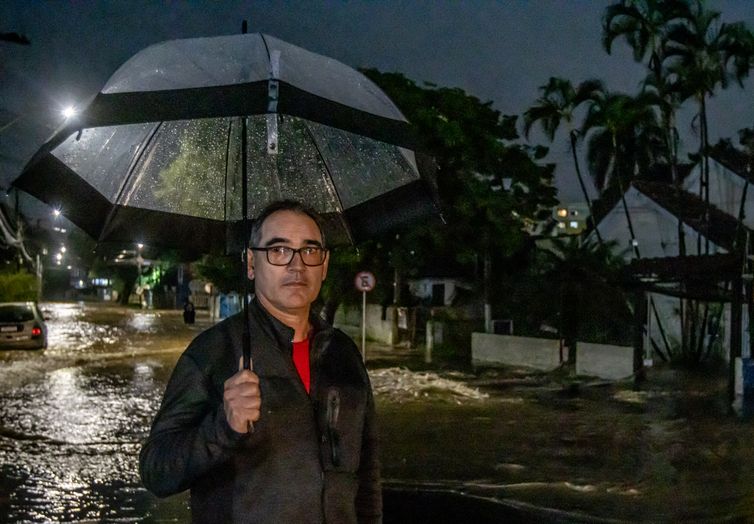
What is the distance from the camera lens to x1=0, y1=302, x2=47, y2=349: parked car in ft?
86.0

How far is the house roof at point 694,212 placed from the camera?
81.7ft

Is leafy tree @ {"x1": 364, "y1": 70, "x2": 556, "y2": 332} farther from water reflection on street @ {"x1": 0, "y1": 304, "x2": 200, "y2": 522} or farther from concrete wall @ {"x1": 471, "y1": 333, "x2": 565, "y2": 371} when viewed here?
water reflection on street @ {"x1": 0, "y1": 304, "x2": 200, "y2": 522}

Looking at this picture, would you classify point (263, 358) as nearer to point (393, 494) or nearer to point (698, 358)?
point (393, 494)

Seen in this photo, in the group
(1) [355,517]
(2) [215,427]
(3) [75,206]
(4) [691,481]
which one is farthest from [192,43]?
(4) [691,481]

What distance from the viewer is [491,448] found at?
1140 centimetres

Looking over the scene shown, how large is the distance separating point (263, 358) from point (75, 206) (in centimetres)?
148

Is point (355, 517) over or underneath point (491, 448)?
over

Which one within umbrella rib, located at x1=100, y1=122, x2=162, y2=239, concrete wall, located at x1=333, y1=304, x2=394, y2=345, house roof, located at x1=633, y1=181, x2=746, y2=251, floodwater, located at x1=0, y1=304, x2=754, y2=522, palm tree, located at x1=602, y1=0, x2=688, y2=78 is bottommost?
floodwater, located at x1=0, y1=304, x2=754, y2=522

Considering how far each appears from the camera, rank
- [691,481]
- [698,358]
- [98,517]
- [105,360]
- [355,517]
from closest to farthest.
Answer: [355,517], [98,517], [691,481], [698,358], [105,360]

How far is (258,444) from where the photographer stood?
2623 millimetres

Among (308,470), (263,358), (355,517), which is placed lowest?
(355,517)

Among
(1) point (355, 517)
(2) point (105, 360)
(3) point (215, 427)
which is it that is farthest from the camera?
(2) point (105, 360)

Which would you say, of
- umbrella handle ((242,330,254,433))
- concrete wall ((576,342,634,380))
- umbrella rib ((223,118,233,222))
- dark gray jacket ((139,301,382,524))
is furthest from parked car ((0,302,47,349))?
umbrella handle ((242,330,254,433))

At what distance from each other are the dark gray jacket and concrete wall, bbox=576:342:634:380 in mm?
17770
